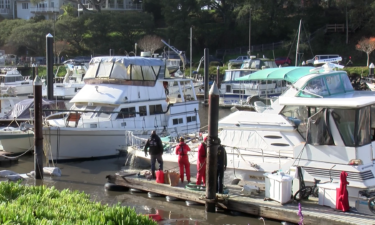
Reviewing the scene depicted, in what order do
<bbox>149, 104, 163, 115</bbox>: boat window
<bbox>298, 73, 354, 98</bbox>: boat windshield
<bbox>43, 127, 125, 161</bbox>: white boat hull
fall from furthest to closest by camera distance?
1. <bbox>149, 104, 163, 115</bbox>: boat window
2. <bbox>43, 127, 125, 161</bbox>: white boat hull
3. <bbox>298, 73, 354, 98</bbox>: boat windshield

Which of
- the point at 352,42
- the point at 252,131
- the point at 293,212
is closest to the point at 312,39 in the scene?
the point at 352,42

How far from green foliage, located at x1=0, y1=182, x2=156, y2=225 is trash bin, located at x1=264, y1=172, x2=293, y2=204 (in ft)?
15.6

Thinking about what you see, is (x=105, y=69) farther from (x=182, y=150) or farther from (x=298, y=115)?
(x=298, y=115)

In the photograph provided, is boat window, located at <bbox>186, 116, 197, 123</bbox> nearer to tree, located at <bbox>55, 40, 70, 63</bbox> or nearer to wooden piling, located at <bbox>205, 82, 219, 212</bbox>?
wooden piling, located at <bbox>205, 82, 219, 212</bbox>

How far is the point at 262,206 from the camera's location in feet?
40.6

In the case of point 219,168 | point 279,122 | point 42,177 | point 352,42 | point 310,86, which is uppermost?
point 352,42

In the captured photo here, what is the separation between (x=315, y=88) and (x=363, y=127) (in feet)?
10.8

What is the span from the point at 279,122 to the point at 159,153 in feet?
13.0

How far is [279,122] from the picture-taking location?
50.8 ft

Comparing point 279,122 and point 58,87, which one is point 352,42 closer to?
point 58,87

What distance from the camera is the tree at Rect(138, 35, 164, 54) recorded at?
185ft

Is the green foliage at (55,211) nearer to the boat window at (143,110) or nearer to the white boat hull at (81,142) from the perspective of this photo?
the white boat hull at (81,142)

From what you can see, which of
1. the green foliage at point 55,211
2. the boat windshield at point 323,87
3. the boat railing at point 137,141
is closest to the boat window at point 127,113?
the boat railing at point 137,141

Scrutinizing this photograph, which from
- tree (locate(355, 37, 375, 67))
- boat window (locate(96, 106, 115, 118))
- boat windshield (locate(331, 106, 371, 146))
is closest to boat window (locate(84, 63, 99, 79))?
boat window (locate(96, 106, 115, 118))
